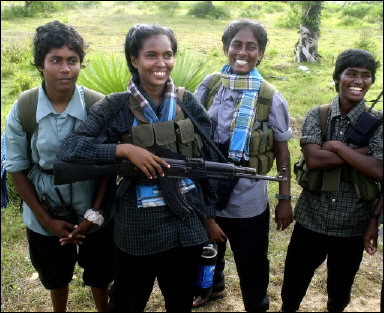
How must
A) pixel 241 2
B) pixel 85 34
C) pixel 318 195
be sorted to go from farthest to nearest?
1. pixel 241 2
2. pixel 85 34
3. pixel 318 195

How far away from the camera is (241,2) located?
20.2 meters

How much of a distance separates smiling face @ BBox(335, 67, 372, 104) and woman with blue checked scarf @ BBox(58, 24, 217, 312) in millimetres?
886

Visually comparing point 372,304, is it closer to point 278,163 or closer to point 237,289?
point 237,289

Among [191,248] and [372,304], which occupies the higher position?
[191,248]

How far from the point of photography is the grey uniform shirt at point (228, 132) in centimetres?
247

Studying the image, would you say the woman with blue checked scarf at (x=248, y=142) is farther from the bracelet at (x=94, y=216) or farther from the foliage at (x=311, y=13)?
the foliage at (x=311, y=13)

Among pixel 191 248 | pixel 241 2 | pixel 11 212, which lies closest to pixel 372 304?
pixel 191 248

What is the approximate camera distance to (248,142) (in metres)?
2.44

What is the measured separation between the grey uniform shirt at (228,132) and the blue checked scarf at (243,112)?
54 millimetres

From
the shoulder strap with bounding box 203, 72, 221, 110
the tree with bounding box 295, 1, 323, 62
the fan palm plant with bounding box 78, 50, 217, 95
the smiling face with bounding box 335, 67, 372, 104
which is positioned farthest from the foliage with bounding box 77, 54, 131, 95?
the tree with bounding box 295, 1, 323, 62

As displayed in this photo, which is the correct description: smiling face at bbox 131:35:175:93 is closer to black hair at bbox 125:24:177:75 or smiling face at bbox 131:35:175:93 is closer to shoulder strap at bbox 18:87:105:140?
black hair at bbox 125:24:177:75

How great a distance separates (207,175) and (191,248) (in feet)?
1.31

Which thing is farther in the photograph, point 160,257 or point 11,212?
point 11,212

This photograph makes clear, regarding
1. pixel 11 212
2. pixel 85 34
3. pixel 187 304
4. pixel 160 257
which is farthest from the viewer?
pixel 85 34
